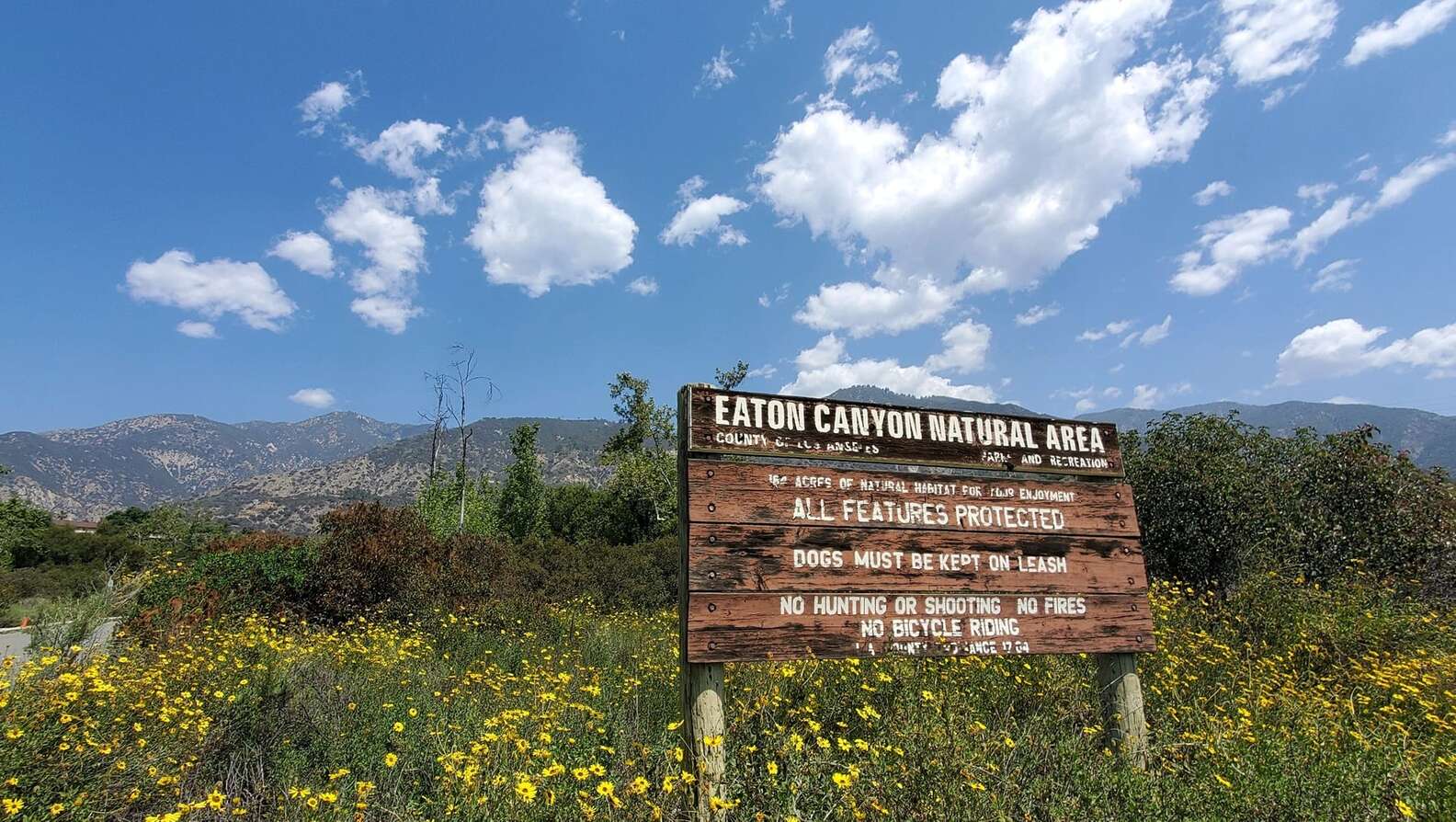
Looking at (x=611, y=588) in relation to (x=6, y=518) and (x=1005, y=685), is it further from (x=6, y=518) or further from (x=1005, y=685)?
(x=6, y=518)

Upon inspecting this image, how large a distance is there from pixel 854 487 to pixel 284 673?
483cm

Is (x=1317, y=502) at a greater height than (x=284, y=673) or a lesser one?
greater

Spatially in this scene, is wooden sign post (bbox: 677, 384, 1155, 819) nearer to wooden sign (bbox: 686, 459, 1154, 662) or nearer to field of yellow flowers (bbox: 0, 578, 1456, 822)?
wooden sign (bbox: 686, 459, 1154, 662)

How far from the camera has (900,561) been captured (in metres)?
4.29

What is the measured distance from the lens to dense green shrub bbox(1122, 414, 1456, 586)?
11.6m

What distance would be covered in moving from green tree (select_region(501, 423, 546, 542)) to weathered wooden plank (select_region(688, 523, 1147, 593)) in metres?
36.7

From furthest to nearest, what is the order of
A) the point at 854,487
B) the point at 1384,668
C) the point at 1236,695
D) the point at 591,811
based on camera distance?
the point at 1384,668
the point at 1236,695
the point at 854,487
the point at 591,811

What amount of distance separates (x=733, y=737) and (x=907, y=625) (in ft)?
4.33

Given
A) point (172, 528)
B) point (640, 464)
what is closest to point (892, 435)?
point (640, 464)

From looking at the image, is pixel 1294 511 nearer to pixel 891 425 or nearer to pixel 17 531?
pixel 891 425

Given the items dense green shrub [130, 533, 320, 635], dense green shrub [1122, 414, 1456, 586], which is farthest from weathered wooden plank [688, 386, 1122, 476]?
dense green shrub [130, 533, 320, 635]

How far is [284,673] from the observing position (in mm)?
5305

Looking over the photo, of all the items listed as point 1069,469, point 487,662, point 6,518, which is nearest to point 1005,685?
point 1069,469

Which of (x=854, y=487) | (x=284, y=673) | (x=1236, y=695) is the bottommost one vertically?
(x=1236, y=695)
